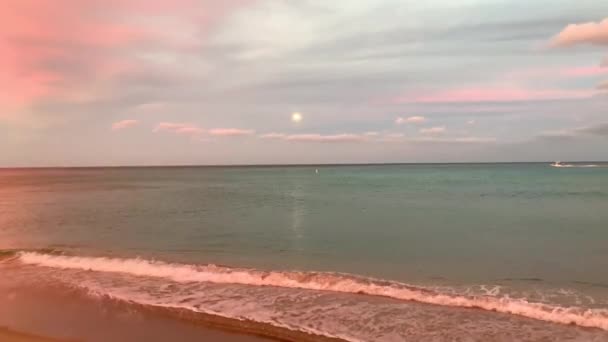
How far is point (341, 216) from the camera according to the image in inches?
1204

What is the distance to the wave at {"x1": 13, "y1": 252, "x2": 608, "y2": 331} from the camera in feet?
33.3

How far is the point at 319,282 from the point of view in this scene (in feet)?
43.1

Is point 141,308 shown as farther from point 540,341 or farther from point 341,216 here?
point 341,216

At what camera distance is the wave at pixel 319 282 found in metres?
10.2

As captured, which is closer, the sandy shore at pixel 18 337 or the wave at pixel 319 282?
the sandy shore at pixel 18 337

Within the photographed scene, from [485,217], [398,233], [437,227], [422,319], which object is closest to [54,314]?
[422,319]

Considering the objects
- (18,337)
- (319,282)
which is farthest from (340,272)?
(18,337)

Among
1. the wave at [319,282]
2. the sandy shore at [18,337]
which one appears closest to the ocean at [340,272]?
the wave at [319,282]

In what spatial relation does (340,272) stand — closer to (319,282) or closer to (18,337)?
(319,282)

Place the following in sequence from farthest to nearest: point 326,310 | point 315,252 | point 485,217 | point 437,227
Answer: point 485,217
point 437,227
point 315,252
point 326,310

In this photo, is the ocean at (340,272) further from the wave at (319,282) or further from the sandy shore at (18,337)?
the sandy shore at (18,337)

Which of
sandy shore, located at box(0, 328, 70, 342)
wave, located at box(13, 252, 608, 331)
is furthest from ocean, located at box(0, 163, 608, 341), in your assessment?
sandy shore, located at box(0, 328, 70, 342)

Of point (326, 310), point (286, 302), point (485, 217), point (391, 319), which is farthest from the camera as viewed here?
point (485, 217)

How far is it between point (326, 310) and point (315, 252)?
794 cm
